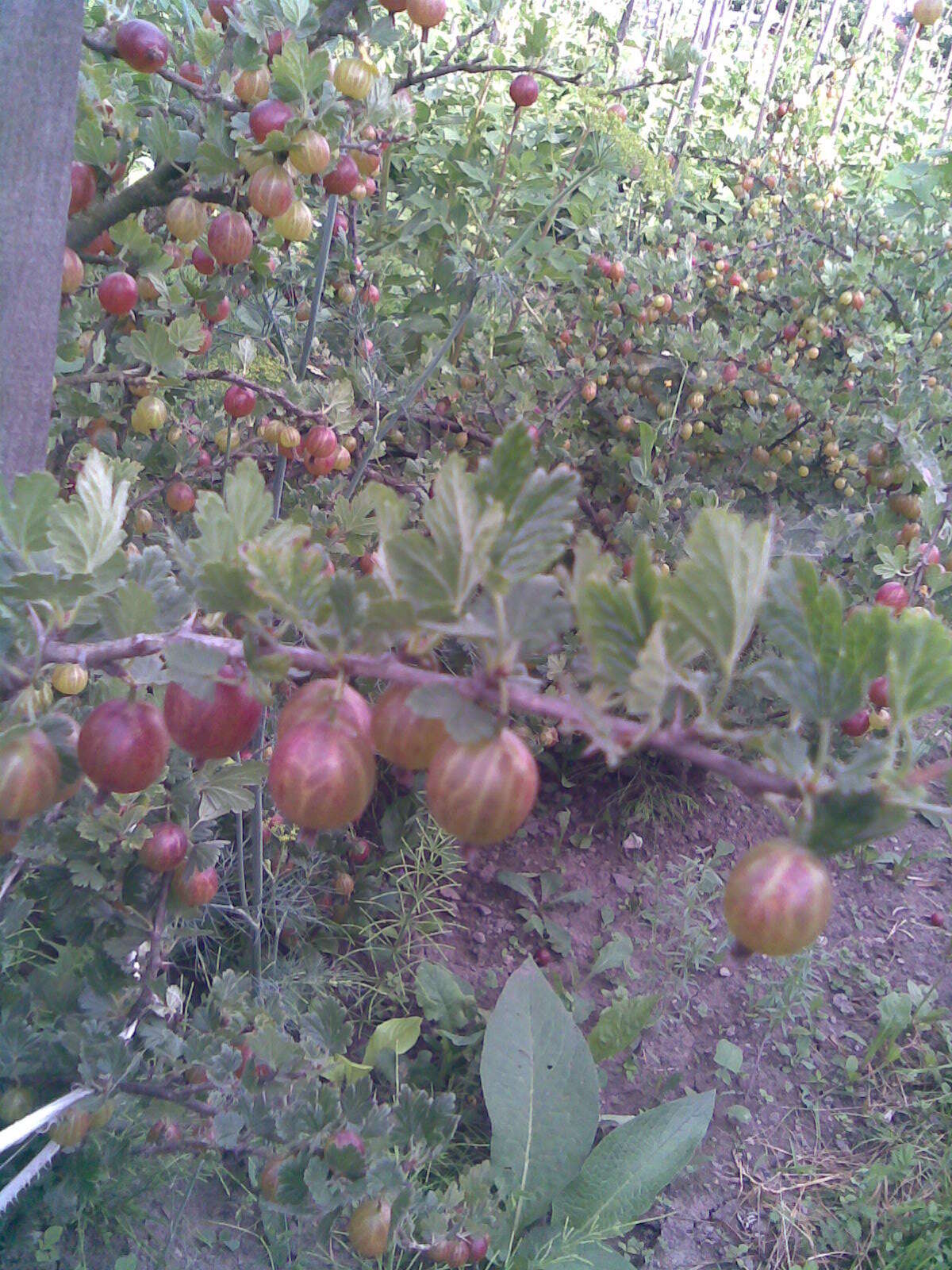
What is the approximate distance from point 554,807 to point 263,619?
2.31 metres

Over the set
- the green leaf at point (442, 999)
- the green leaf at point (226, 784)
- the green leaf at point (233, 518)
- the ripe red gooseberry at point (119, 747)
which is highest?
the green leaf at point (233, 518)

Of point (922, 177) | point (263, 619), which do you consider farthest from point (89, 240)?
point (922, 177)

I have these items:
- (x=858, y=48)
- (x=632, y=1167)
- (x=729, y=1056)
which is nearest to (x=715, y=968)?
(x=729, y=1056)

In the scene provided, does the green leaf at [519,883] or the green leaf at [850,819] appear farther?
the green leaf at [519,883]

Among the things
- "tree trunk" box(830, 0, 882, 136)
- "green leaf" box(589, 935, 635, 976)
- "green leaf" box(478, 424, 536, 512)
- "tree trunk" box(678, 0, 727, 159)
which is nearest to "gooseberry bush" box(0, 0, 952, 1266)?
"green leaf" box(478, 424, 536, 512)

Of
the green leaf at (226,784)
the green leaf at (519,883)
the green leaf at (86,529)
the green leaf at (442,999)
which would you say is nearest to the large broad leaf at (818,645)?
the green leaf at (86,529)

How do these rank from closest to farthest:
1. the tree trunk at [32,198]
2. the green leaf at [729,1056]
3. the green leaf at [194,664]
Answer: the green leaf at [194,664], the tree trunk at [32,198], the green leaf at [729,1056]

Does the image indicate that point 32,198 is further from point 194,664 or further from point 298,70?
point 194,664

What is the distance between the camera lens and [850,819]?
0.48 m

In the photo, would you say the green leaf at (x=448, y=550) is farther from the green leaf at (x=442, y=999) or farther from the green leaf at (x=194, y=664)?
the green leaf at (x=442, y=999)

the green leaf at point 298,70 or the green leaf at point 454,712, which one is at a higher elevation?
the green leaf at point 298,70

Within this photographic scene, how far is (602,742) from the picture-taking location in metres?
0.46

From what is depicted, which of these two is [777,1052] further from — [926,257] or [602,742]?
[926,257]

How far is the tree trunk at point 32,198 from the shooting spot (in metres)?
0.89
